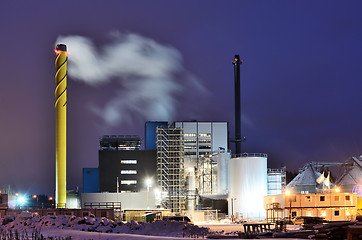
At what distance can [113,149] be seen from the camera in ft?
362

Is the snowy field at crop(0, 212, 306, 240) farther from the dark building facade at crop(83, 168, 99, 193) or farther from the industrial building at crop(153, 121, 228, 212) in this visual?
the dark building facade at crop(83, 168, 99, 193)

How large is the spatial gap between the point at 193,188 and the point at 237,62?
24786 millimetres

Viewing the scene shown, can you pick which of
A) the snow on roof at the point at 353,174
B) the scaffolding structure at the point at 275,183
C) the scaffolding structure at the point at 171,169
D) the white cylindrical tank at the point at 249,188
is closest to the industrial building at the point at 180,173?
the scaffolding structure at the point at 171,169

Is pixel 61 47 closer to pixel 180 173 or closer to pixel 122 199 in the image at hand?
pixel 122 199

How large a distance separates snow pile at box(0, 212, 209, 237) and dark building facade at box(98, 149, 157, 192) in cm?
5879

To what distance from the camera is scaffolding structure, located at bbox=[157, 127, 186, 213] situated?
99625mm

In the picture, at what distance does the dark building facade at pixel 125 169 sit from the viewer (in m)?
107

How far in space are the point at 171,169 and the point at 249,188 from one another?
21.2 meters

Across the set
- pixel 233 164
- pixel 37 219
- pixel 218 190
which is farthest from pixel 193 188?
pixel 37 219

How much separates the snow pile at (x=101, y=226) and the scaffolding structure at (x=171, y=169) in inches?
2084

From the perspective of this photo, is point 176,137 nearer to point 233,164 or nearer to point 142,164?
Result: point 142,164

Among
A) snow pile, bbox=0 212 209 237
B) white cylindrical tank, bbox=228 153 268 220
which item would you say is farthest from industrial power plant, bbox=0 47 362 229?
snow pile, bbox=0 212 209 237

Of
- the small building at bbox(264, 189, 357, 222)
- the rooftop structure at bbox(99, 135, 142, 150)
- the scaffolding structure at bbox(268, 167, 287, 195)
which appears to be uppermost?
the rooftop structure at bbox(99, 135, 142, 150)

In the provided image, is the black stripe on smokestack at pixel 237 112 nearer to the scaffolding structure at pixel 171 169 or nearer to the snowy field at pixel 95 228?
the scaffolding structure at pixel 171 169
